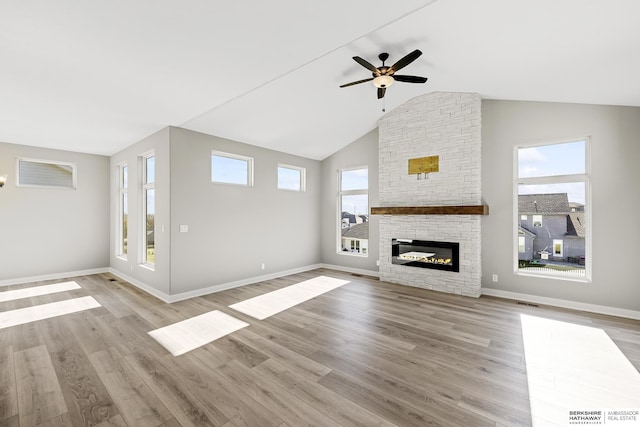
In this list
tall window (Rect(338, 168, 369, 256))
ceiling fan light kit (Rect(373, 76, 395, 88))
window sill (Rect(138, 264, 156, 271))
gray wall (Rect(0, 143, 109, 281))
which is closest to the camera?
ceiling fan light kit (Rect(373, 76, 395, 88))

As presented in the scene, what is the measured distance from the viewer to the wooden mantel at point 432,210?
4.50m

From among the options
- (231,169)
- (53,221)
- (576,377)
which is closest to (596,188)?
(576,377)

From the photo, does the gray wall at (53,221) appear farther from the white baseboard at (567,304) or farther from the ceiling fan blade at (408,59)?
the white baseboard at (567,304)

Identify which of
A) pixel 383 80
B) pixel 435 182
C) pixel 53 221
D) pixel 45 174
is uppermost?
pixel 383 80

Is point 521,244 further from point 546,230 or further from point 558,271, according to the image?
point 558,271

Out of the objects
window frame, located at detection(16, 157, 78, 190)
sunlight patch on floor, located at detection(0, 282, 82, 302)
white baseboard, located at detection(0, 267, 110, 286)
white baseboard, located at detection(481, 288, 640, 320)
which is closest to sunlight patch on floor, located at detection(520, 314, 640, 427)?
white baseboard, located at detection(481, 288, 640, 320)

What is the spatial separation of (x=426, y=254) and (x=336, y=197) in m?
2.65

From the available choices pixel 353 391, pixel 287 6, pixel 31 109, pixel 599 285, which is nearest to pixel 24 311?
pixel 31 109

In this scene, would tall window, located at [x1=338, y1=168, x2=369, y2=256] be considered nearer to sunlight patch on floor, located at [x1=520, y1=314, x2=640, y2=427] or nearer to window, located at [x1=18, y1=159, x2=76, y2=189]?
sunlight patch on floor, located at [x1=520, y1=314, x2=640, y2=427]

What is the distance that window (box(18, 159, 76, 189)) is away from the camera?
5.37 m

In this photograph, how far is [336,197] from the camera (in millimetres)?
6883

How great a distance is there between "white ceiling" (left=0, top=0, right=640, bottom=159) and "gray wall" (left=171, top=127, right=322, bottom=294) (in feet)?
2.20

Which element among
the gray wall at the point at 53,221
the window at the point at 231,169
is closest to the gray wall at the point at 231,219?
the window at the point at 231,169

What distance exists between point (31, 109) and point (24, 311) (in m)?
2.83
